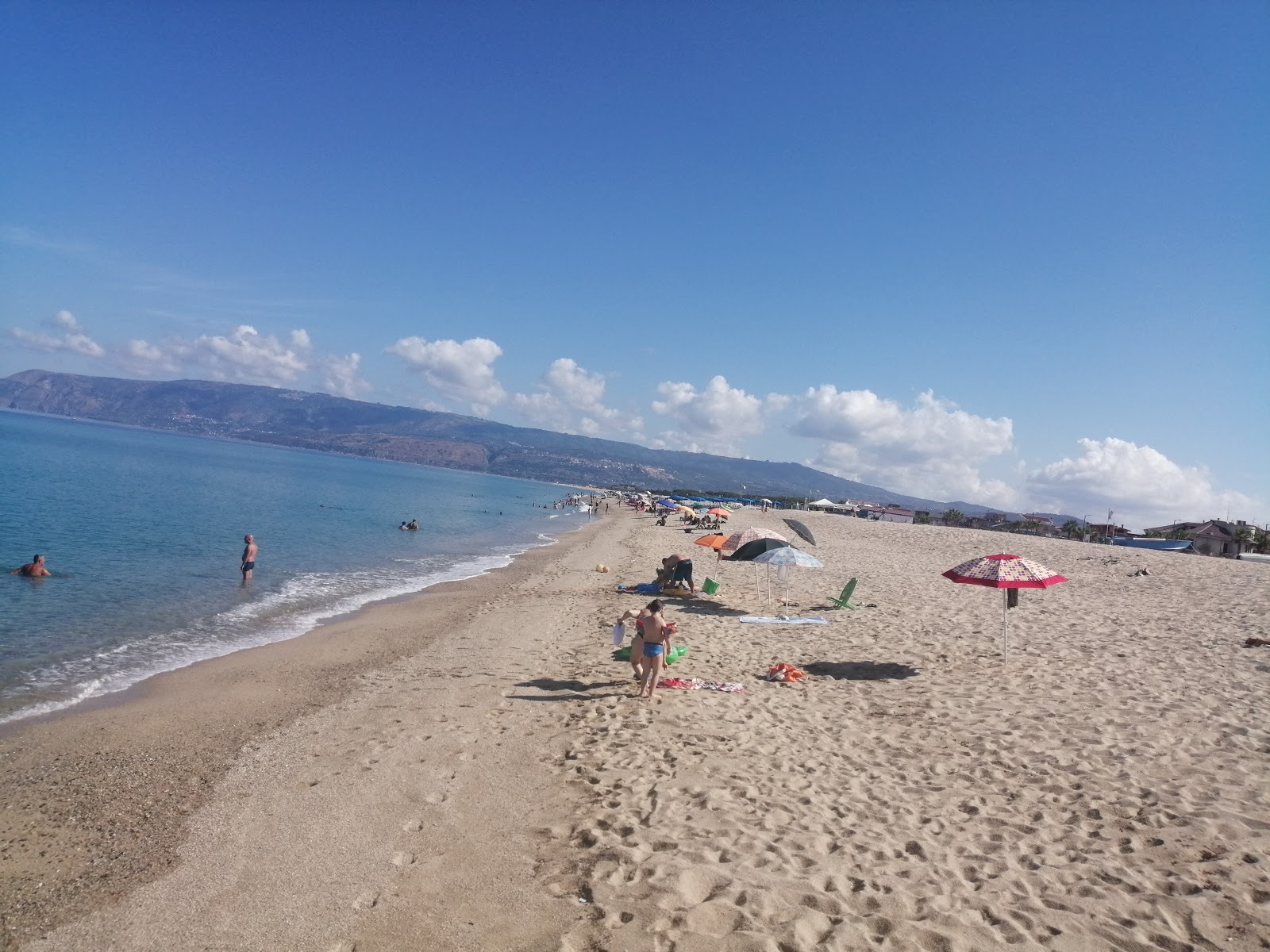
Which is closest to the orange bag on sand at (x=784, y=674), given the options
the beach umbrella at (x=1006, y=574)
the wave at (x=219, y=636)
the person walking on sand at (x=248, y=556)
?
the beach umbrella at (x=1006, y=574)

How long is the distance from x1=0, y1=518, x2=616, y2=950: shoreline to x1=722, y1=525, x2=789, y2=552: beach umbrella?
21.3 ft

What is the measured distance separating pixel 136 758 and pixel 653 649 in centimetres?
618

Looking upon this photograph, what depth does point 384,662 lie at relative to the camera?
12.1m

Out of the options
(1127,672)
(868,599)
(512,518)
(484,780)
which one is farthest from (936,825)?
(512,518)

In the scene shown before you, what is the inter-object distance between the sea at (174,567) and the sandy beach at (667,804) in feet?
6.05

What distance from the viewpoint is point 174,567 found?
20938 millimetres

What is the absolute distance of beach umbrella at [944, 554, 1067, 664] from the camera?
9797mm

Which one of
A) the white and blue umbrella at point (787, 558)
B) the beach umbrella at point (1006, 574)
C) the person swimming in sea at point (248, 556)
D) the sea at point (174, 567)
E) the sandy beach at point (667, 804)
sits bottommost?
the sea at point (174, 567)

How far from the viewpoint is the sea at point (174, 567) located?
1196cm

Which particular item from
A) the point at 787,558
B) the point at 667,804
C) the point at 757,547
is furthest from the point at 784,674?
the point at 667,804

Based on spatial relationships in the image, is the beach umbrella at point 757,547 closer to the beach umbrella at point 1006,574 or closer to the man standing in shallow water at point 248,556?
the beach umbrella at point 1006,574

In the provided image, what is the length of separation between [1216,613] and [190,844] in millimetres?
18344

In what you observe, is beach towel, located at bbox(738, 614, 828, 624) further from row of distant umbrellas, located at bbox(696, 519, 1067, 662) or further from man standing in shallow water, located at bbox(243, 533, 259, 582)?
man standing in shallow water, located at bbox(243, 533, 259, 582)

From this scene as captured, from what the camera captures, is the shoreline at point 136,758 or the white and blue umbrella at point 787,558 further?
the white and blue umbrella at point 787,558
